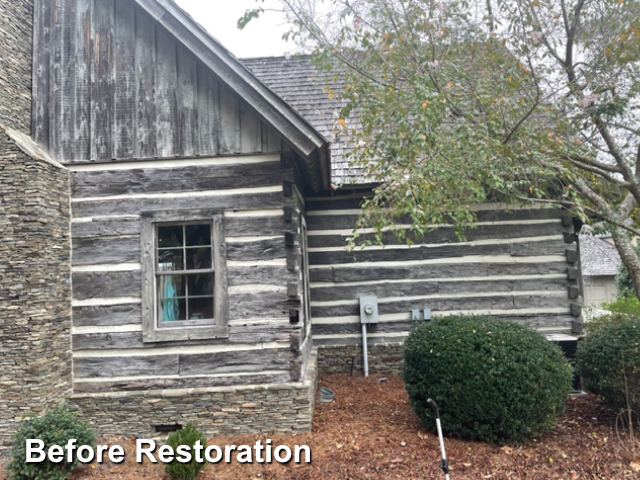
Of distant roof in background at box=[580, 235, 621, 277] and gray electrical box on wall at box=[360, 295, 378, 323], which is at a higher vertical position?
distant roof in background at box=[580, 235, 621, 277]

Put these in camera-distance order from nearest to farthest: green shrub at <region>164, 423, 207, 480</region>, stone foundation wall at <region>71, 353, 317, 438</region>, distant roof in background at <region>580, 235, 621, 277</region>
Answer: green shrub at <region>164, 423, 207, 480</region>, stone foundation wall at <region>71, 353, 317, 438</region>, distant roof in background at <region>580, 235, 621, 277</region>

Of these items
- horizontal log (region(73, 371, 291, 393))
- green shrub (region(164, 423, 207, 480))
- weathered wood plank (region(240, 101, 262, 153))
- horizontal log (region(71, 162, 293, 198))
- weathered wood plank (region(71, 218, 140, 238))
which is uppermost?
weathered wood plank (region(240, 101, 262, 153))

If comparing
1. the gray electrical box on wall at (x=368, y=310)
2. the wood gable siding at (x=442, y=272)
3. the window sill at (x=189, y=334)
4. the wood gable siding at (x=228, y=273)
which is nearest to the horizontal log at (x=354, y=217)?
the wood gable siding at (x=442, y=272)

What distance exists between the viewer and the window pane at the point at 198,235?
23.2 ft

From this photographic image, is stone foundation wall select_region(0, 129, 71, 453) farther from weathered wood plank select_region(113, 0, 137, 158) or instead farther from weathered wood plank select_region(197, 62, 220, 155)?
weathered wood plank select_region(197, 62, 220, 155)

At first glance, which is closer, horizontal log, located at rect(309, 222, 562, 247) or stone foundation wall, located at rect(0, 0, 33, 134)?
stone foundation wall, located at rect(0, 0, 33, 134)

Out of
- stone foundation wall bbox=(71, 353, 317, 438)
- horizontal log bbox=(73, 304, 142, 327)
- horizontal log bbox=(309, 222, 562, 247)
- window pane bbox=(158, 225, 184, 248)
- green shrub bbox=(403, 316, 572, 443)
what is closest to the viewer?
green shrub bbox=(403, 316, 572, 443)

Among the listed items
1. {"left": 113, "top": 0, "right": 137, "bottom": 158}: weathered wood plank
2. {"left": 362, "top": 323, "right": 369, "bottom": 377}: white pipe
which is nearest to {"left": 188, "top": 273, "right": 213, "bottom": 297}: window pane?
{"left": 113, "top": 0, "right": 137, "bottom": 158}: weathered wood plank

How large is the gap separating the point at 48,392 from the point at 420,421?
4806mm

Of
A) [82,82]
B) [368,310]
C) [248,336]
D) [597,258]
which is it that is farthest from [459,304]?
[597,258]

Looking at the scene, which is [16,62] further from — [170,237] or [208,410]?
[208,410]

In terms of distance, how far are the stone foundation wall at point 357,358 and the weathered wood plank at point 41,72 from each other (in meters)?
6.07

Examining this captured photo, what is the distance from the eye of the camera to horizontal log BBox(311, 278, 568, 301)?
9.99 meters

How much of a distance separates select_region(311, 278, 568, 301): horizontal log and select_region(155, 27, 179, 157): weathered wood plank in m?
4.30
